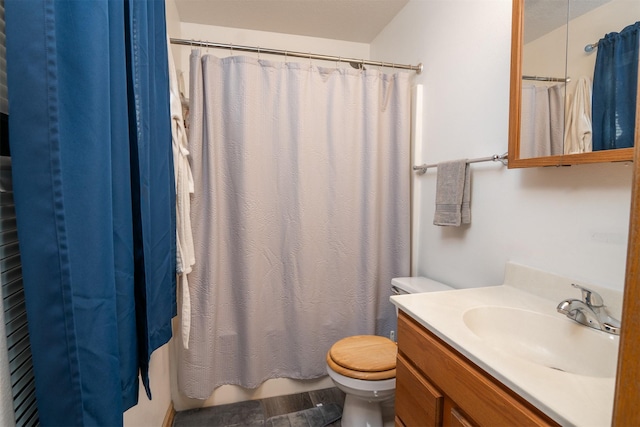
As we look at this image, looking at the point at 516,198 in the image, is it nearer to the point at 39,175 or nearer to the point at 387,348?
the point at 387,348

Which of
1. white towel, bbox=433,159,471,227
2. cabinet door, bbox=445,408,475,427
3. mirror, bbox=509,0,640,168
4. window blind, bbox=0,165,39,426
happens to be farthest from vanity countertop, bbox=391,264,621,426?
window blind, bbox=0,165,39,426

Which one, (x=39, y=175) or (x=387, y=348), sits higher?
(x=39, y=175)

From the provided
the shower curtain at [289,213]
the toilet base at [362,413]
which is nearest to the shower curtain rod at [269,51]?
the shower curtain at [289,213]

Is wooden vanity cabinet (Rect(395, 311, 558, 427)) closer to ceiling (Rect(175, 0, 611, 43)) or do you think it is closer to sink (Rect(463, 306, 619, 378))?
sink (Rect(463, 306, 619, 378))

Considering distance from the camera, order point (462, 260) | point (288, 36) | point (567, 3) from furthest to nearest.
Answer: point (288, 36) → point (462, 260) → point (567, 3)

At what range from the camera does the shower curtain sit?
1.64 m

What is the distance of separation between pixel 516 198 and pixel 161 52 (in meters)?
1.53

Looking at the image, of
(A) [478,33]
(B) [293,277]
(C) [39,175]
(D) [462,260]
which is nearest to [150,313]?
(C) [39,175]

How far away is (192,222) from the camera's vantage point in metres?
1.61

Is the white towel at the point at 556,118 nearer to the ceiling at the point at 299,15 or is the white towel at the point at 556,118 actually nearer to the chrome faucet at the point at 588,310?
the chrome faucet at the point at 588,310

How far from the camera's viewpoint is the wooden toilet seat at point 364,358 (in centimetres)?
135

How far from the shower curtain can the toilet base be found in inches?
15.3

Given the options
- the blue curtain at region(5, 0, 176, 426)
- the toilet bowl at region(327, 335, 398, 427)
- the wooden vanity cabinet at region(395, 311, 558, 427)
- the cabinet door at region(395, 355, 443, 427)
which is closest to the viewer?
the blue curtain at region(5, 0, 176, 426)

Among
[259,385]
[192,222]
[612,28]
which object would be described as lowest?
[259,385]
